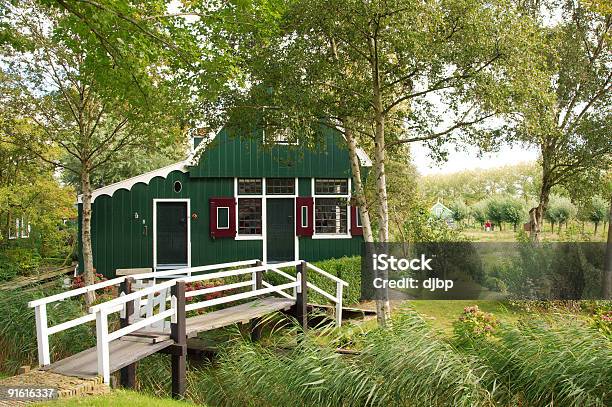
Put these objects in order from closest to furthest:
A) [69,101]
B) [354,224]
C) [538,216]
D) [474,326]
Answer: [474,326], [69,101], [538,216], [354,224]

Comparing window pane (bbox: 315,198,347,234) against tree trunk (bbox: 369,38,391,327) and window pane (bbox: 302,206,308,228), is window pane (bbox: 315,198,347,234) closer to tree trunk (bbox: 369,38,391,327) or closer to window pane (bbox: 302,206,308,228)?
window pane (bbox: 302,206,308,228)

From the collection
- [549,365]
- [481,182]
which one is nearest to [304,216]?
[549,365]

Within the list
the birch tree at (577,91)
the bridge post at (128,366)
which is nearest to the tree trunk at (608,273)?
the birch tree at (577,91)

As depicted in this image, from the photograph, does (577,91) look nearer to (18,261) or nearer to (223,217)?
(223,217)

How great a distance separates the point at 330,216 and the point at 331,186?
32.3 inches

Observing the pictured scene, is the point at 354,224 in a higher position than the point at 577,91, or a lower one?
lower

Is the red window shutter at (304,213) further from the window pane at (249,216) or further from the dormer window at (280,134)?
the dormer window at (280,134)

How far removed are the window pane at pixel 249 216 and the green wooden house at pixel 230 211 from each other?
3 cm

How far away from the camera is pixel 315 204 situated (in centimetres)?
1700

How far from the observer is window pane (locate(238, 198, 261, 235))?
55.5 ft

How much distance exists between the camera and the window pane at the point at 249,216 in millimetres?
16906

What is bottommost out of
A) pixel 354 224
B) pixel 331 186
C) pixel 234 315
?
pixel 234 315

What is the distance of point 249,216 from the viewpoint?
55.6 feet

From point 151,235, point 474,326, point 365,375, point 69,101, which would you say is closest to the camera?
point 365,375
